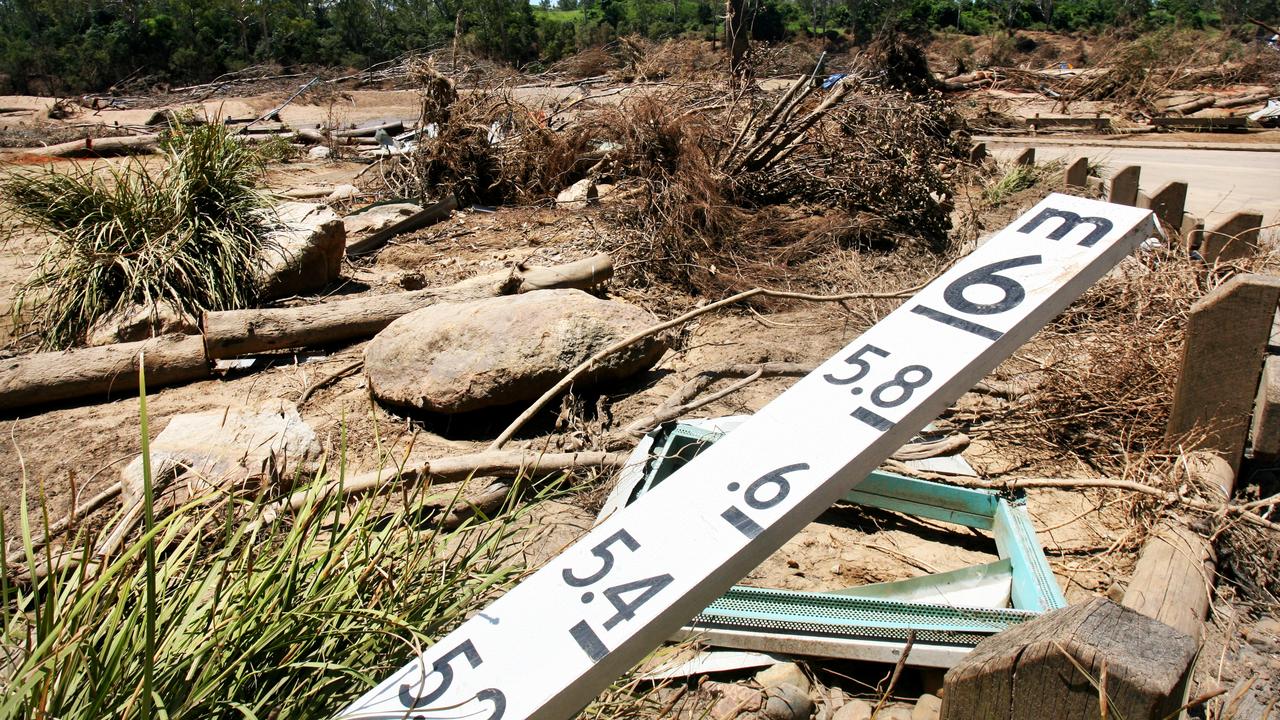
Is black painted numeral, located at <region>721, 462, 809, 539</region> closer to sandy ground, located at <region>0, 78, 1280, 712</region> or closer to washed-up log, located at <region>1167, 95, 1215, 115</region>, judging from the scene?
sandy ground, located at <region>0, 78, 1280, 712</region>

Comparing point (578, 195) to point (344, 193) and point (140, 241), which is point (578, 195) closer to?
point (344, 193)

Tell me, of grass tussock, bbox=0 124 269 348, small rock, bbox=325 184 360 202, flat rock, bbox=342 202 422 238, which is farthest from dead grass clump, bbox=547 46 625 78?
grass tussock, bbox=0 124 269 348

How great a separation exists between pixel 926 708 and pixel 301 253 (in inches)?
236

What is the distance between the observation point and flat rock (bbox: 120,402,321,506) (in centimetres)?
363

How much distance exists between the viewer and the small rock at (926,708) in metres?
2.47

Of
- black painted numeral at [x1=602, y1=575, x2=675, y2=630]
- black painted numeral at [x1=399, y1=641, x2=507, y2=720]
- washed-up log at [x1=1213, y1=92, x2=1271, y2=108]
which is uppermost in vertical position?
black painted numeral at [x1=602, y1=575, x2=675, y2=630]

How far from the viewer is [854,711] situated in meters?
2.57

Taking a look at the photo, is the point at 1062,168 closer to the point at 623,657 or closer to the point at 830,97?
the point at 830,97

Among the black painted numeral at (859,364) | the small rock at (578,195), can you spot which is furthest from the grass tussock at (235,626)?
the small rock at (578,195)

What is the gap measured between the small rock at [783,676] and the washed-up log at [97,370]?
4.52 meters

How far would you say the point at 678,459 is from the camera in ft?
12.2

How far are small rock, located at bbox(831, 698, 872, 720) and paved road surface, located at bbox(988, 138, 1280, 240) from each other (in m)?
4.92

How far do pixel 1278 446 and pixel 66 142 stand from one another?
18913mm

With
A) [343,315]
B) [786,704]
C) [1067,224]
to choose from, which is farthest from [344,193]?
[1067,224]
